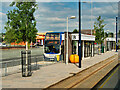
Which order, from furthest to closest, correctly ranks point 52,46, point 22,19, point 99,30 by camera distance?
point 99,30
point 52,46
point 22,19

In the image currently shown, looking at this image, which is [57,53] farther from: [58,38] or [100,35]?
[100,35]

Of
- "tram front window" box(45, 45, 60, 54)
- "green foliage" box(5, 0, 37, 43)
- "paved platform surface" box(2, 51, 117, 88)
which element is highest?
"green foliage" box(5, 0, 37, 43)

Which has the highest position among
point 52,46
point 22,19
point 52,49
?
point 22,19

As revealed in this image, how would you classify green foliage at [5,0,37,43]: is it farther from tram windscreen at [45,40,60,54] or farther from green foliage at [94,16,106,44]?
green foliage at [94,16,106,44]

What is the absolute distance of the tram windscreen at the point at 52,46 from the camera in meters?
22.1

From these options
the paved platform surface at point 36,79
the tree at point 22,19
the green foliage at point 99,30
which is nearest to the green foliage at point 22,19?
the tree at point 22,19

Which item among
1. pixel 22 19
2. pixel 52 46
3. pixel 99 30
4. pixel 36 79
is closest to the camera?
pixel 36 79

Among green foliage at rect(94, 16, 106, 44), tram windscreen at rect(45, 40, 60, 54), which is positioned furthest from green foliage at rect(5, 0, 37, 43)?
green foliage at rect(94, 16, 106, 44)

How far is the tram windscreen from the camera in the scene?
2212cm

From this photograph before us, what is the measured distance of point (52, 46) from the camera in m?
22.4

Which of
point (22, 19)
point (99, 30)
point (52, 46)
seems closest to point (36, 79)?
point (22, 19)

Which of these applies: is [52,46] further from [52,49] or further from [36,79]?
[36,79]

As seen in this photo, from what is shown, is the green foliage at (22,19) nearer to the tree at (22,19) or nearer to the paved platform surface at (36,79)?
the tree at (22,19)

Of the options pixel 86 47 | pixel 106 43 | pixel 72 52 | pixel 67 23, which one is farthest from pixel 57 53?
pixel 106 43
